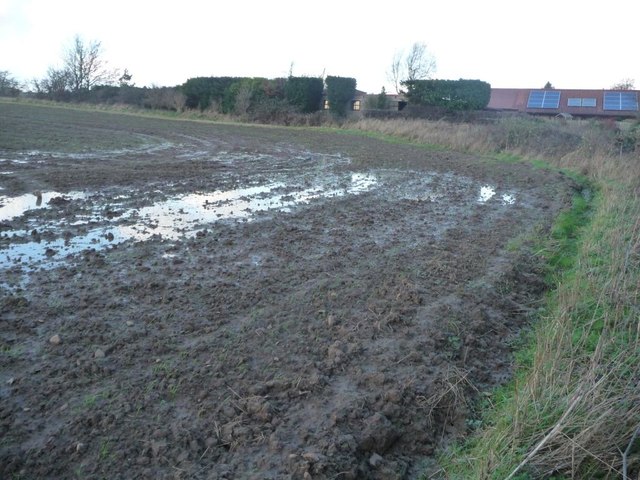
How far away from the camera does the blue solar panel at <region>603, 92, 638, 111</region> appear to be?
4253cm

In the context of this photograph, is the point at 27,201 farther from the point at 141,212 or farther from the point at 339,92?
the point at 339,92

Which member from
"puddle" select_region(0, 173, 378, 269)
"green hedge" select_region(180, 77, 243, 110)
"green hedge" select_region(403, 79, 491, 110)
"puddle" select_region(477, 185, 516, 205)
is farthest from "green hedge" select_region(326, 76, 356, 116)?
"puddle" select_region(0, 173, 378, 269)

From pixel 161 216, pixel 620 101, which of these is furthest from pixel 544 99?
→ pixel 161 216

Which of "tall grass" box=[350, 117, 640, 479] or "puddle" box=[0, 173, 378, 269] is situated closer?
"tall grass" box=[350, 117, 640, 479]

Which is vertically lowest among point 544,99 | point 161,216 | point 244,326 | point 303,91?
point 244,326

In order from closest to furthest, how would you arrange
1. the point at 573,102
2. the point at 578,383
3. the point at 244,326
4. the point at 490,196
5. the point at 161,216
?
the point at 578,383, the point at 244,326, the point at 161,216, the point at 490,196, the point at 573,102

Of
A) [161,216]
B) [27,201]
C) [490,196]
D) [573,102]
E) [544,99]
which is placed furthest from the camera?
[544,99]

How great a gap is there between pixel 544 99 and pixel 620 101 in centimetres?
559

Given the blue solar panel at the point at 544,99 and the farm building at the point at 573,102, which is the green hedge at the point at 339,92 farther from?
the blue solar panel at the point at 544,99

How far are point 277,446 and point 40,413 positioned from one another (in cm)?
158

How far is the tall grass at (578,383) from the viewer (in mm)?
3131

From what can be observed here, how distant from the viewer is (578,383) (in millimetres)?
3596

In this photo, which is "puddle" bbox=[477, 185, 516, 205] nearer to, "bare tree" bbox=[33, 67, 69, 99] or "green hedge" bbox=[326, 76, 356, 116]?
"green hedge" bbox=[326, 76, 356, 116]

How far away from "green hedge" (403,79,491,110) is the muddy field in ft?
87.3
